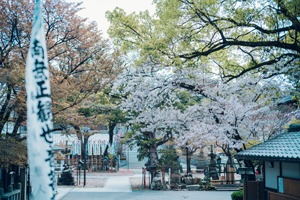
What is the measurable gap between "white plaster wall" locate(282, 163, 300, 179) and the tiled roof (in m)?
0.61

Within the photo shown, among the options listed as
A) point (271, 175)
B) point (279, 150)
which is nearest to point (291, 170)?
point (279, 150)

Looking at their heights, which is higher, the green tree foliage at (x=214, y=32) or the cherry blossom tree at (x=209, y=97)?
the green tree foliage at (x=214, y=32)

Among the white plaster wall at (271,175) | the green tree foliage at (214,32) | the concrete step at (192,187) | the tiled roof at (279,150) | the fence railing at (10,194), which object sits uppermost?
the green tree foliage at (214,32)

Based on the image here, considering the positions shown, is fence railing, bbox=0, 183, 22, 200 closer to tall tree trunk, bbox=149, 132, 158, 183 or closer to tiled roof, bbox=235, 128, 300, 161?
tiled roof, bbox=235, 128, 300, 161

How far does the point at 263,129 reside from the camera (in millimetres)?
14211

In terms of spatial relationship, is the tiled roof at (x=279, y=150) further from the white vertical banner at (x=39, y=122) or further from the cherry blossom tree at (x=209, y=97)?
the white vertical banner at (x=39, y=122)

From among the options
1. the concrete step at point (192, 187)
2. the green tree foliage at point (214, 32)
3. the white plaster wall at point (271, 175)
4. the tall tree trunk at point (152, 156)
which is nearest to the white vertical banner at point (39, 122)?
the green tree foliage at point (214, 32)

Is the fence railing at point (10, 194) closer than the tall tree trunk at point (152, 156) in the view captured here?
Yes

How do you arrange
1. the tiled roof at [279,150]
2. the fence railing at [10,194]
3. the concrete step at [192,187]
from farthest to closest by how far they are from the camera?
the concrete step at [192,187], the fence railing at [10,194], the tiled roof at [279,150]

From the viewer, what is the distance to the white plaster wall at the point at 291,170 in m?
8.53

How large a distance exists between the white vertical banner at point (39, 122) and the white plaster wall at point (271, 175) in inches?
342

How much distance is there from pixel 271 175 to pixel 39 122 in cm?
925

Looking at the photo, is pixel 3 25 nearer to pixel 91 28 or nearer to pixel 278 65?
pixel 91 28

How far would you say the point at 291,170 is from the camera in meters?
8.80
